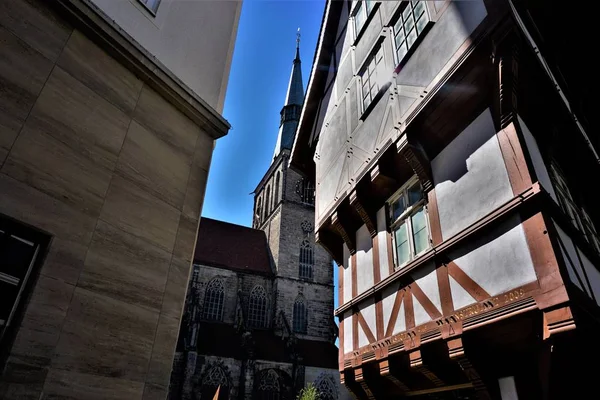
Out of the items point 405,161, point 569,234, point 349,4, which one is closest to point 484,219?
point 569,234

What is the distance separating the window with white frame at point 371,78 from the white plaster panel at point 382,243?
7.44 feet

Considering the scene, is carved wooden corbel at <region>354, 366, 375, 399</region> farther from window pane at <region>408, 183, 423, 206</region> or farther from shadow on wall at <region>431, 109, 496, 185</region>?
shadow on wall at <region>431, 109, 496, 185</region>

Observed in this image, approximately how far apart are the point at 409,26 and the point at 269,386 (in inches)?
1111

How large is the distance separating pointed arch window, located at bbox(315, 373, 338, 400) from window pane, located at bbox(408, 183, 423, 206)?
1072 inches

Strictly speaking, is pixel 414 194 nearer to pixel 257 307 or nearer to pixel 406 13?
pixel 406 13

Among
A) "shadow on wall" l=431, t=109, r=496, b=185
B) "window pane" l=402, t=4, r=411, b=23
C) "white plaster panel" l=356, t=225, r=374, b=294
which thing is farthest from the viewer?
"white plaster panel" l=356, t=225, r=374, b=294

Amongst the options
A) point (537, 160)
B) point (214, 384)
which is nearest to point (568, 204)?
point (537, 160)

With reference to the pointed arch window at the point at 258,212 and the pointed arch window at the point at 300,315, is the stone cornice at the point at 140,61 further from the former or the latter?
the pointed arch window at the point at 258,212

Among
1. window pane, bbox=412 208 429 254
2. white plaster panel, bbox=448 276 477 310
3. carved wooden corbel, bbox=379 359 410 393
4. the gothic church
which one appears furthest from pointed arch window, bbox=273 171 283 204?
white plaster panel, bbox=448 276 477 310

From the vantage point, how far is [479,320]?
432cm

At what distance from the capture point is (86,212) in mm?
4129

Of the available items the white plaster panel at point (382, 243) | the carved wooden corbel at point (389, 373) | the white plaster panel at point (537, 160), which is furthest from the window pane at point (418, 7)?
the carved wooden corbel at point (389, 373)

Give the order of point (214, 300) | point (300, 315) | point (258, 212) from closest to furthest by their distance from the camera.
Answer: point (214, 300) → point (300, 315) → point (258, 212)

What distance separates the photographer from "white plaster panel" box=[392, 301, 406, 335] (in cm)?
567
